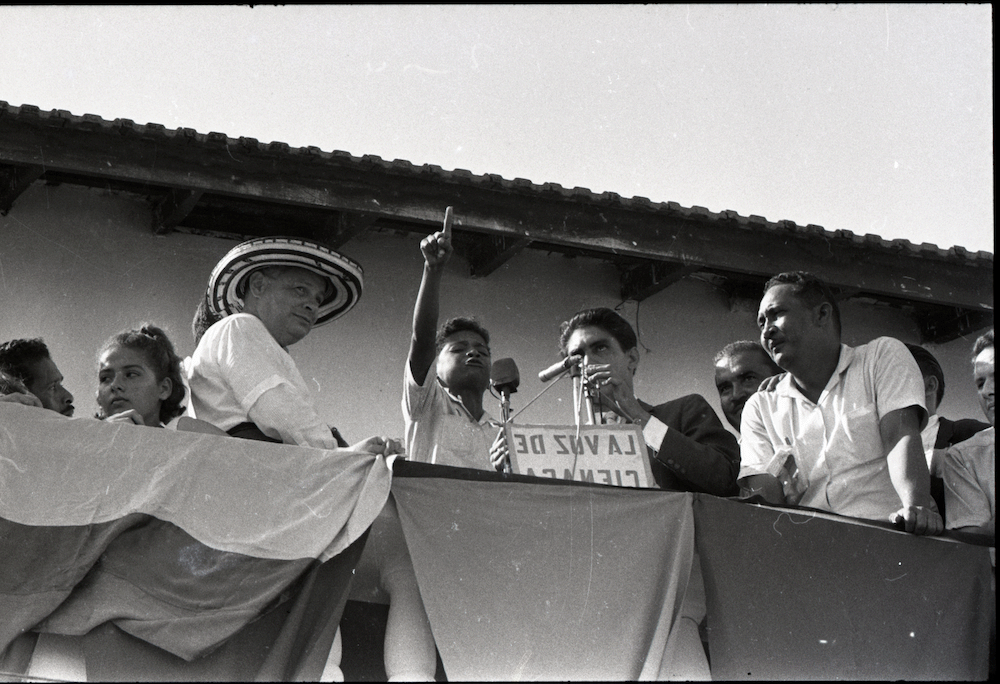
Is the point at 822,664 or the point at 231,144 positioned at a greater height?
the point at 231,144

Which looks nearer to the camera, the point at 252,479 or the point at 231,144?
the point at 252,479

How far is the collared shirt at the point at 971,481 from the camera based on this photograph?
5508mm

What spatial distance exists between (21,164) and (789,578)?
15.3 feet

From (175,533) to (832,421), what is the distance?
2581 millimetres

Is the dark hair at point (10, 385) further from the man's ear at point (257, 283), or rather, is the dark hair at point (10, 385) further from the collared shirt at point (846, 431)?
the collared shirt at point (846, 431)

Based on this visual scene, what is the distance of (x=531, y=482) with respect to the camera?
5.04m

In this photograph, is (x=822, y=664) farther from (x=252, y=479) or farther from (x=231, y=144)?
(x=231, y=144)

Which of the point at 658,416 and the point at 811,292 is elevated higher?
the point at 811,292

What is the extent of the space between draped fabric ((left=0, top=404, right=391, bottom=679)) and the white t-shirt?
0.80 ft

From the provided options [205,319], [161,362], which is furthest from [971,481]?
[161,362]

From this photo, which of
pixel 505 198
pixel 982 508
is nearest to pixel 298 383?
pixel 982 508

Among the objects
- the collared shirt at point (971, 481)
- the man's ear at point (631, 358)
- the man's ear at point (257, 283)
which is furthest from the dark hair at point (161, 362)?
the collared shirt at point (971, 481)

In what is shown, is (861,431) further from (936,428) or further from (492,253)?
(492,253)

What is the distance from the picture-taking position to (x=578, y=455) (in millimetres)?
5309
